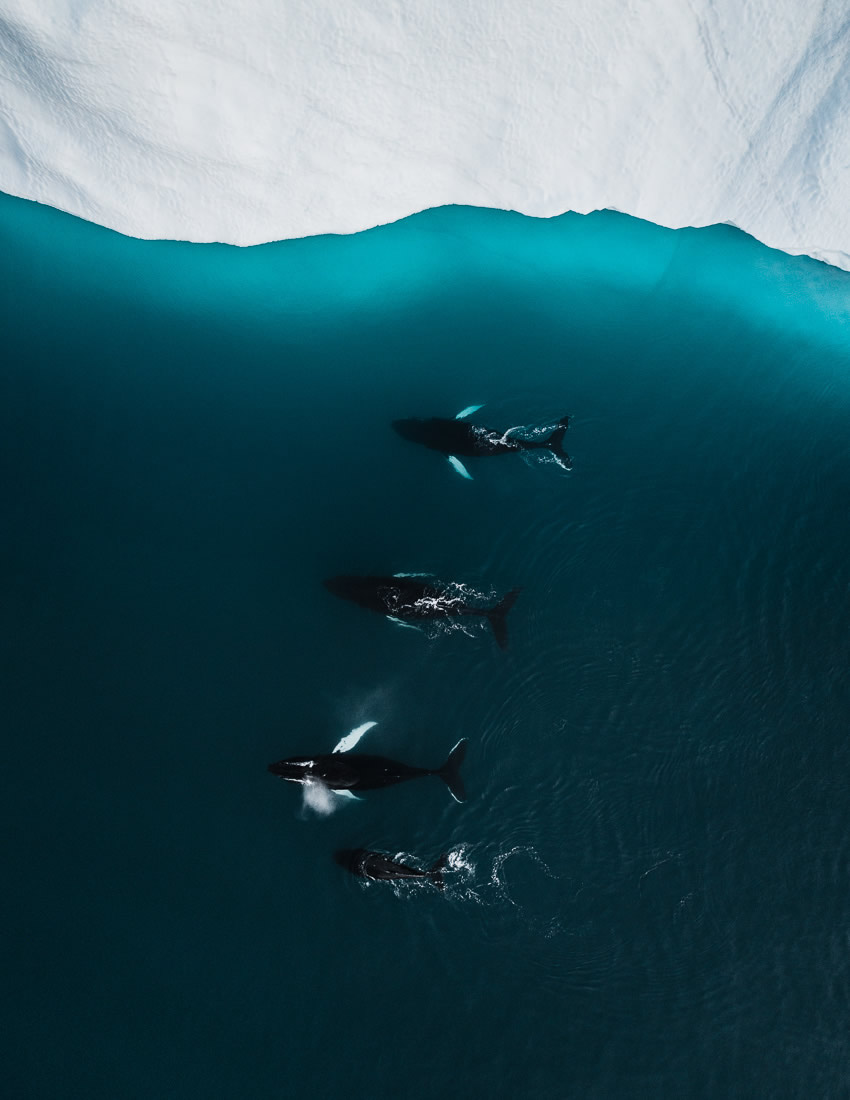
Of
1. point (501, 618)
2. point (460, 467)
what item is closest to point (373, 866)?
point (501, 618)

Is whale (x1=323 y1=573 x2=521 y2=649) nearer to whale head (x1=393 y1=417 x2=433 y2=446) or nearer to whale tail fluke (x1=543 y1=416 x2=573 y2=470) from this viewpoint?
whale head (x1=393 y1=417 x2=433 y2=446)

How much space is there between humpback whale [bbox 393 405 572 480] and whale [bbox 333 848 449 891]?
3224 millimetres

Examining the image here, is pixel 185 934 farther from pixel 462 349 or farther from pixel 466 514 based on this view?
pixel 462 349

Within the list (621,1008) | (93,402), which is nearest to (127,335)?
(93,402)

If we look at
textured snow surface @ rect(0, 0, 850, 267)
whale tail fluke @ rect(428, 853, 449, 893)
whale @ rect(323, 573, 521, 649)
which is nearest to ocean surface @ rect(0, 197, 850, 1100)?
whale tail fluke @ rect(428, 853, 449, 893)

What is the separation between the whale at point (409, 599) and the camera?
587 centimetres

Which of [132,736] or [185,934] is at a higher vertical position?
[132,736]

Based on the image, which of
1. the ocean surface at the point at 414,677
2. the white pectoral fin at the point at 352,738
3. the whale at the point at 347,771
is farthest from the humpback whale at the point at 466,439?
the whale at the point at 347,771

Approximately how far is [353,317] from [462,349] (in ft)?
3.67

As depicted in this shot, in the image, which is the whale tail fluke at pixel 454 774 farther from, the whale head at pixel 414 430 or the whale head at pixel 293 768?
the whale head at pixel 414 430

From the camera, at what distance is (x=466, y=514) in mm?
6457

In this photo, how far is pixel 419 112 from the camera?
6.62 metres

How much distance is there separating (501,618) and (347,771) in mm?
1730

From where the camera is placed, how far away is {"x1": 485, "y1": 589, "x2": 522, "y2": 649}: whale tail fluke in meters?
6.07
